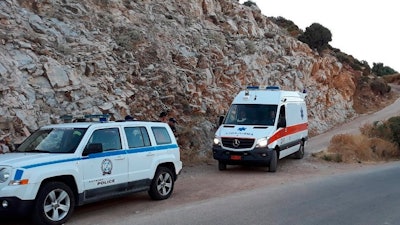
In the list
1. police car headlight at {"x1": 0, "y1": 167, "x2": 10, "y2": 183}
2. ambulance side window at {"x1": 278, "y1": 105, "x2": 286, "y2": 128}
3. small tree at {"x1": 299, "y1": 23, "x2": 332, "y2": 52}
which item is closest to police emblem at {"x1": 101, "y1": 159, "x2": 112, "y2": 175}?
police car headlight at {"x1": 0, "y1": 167, "x2": 10, "y2": 183}

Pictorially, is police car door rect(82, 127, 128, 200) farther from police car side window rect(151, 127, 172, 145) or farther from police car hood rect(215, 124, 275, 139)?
police car hood rect(215, 124, 275, 139)

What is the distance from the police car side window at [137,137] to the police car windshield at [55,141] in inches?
42.9

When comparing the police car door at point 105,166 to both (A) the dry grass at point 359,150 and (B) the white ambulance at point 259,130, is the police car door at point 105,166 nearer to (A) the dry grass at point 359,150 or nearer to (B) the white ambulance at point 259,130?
(B) the white ambulance at point 259,130

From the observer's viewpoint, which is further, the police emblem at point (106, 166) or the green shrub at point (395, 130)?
the green shrub at point (395, 130)

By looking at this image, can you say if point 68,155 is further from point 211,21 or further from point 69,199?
point 211,21

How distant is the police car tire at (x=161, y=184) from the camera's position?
976 cm

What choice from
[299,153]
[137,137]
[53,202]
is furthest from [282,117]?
[53,202]

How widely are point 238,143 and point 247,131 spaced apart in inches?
20.3

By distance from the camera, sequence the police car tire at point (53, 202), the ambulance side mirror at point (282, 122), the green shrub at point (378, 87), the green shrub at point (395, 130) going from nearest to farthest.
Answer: the police car tire at point (53, 202), the ambulance side mirror at point (282, 122), the green shrub at point (395, 130), the green shrub at point (378, 87)

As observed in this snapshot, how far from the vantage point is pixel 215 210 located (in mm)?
8781

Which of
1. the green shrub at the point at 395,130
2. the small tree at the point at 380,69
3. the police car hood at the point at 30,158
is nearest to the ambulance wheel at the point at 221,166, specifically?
the police car hood at the point at 30,158

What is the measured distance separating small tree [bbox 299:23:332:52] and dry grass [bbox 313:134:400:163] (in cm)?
1851

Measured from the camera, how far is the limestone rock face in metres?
15.3

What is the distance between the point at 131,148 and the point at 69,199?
185 cm
